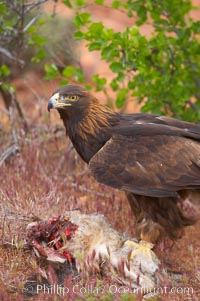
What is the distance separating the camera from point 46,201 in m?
6.00

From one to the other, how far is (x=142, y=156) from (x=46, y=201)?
1.05m

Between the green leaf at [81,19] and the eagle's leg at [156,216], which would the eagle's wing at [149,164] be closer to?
the eagle's leg at [156,216]

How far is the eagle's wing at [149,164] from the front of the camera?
5.43m

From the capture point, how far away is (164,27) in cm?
775

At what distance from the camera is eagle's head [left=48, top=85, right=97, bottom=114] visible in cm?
574

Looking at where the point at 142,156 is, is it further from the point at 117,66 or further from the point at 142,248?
the point at 117,66

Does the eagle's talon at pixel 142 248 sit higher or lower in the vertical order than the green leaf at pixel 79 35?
lower

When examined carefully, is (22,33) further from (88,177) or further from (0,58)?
(88,177)

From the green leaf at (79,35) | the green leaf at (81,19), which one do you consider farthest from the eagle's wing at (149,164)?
the green leaf at (81,19)

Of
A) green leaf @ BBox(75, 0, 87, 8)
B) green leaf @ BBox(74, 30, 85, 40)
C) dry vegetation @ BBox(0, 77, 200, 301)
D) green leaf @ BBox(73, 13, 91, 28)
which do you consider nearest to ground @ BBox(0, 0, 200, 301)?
dry vegetation @ BBox(0, 77, 200, 301)

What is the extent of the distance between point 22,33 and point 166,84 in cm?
202

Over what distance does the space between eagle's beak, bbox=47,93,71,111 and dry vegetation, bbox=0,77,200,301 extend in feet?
→ 2.77

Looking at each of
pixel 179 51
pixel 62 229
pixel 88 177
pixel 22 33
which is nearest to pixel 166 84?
pixel 179 51

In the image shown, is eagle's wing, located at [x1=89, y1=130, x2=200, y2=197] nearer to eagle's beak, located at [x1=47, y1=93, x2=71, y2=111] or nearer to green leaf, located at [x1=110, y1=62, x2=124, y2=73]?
eagle's beak, located at [x1=47, y1=93, x2=71, y2=111]
